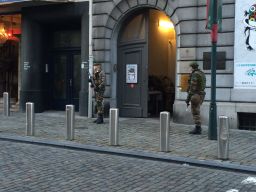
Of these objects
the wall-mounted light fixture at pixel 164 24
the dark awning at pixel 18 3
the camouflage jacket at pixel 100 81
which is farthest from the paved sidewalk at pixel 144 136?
the dark awning at pixel 18 3

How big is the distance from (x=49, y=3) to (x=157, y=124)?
660cm

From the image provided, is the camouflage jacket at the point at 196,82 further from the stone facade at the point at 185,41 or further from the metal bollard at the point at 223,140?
the metal bollard at the point at 223,140

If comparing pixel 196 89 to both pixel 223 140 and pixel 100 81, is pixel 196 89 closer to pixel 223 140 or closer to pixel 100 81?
pixel 223 140

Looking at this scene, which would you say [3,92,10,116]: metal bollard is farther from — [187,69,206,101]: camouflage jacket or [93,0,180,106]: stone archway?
[187,69,206,101]: camouflage jacket

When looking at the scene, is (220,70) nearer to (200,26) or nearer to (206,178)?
(200,26)

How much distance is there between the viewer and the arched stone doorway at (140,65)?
1658 cm

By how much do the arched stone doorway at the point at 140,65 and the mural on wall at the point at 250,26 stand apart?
3.87m

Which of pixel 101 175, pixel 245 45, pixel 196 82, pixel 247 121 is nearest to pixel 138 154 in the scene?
pixel 101 175

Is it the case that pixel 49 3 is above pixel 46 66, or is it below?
above

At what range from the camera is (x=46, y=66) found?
19.4 metres

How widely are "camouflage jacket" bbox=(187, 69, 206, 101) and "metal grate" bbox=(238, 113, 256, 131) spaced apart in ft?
7.29

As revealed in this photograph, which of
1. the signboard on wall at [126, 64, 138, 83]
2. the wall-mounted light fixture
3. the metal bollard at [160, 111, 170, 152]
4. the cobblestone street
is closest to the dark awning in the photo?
the signboard on wall at [126, 64, 138, 83]

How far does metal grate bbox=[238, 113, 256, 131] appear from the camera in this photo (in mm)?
14000

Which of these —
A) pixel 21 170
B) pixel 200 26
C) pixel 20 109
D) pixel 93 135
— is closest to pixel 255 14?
pixel 200 26
